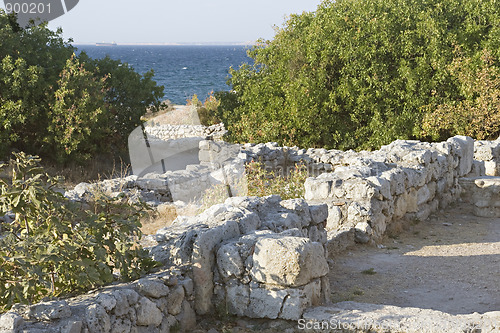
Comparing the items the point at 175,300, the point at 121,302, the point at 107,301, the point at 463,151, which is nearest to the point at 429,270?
the point at 175,300

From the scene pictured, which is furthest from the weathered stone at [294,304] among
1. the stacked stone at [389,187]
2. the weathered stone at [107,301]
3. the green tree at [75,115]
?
the green tree at [75,115]

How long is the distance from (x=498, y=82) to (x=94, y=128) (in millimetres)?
11779

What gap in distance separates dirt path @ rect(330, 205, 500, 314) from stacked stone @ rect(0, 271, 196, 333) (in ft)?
6.67

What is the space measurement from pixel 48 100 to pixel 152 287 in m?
12.4

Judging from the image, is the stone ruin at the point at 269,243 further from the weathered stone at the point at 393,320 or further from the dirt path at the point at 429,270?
the dirt path at the point at 429,270

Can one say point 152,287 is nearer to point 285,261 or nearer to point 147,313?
point 147,313

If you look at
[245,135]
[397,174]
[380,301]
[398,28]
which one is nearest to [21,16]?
[245,135]

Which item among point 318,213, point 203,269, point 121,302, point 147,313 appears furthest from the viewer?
point 318,213

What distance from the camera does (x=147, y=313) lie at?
4.55m

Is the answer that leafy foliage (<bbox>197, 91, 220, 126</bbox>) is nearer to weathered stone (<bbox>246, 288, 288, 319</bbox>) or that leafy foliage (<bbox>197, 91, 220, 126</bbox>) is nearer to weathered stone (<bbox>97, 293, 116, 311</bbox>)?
weathered stone (<bbox>246, 288, 288, 319</bbox>)

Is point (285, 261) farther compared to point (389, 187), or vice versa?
point (389, 187)

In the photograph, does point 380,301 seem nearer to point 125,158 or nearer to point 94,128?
point 94,128

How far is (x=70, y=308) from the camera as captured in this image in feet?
13.6

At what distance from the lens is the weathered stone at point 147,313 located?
451 centimetres
